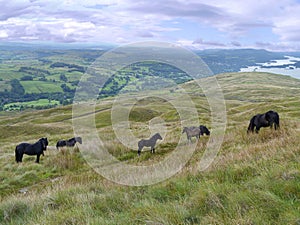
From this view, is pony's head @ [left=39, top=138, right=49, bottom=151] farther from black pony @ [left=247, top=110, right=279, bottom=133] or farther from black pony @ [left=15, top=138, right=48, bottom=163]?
black pony @ [left=247, top=110, right=279, bottom=133]

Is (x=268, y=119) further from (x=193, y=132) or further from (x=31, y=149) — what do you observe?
(x=31, y=149)

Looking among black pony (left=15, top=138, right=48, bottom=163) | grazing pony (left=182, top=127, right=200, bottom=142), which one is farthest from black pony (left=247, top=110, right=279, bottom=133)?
black pony (left=15, top=138, right=48, bottom=163)

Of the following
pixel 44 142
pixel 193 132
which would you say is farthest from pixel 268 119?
pixel 44 142

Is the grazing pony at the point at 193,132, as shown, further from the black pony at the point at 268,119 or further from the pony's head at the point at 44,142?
the pony's head at the point at 44,142

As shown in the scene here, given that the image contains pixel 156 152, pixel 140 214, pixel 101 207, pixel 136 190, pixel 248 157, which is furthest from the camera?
pixel 156 152

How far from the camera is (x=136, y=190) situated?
7672 millimetres

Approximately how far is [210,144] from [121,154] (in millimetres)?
5261

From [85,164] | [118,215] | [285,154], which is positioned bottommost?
[85,164]

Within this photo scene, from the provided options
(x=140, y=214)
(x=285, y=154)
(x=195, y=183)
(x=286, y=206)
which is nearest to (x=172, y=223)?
(x=140, y=214)

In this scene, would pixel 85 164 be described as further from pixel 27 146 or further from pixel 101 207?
pixel 101 207

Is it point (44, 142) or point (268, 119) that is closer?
point (268, 119)

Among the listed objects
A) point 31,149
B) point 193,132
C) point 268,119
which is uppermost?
point 268,119

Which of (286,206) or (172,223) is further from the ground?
(286,206)

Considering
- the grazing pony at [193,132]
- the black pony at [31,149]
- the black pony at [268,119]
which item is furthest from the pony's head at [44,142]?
the black pony at [268,119]
